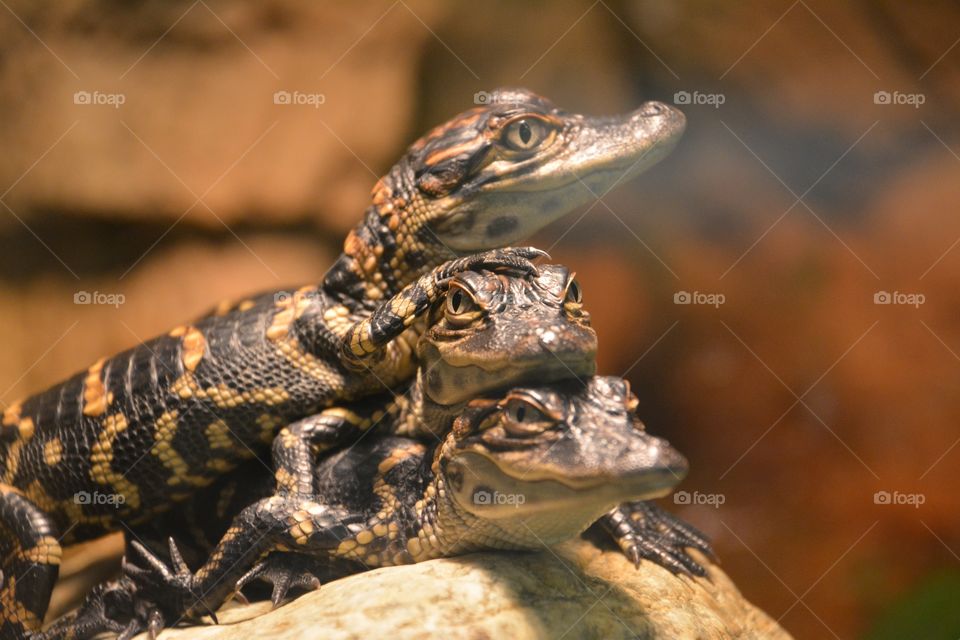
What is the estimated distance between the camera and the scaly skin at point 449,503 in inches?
69.6

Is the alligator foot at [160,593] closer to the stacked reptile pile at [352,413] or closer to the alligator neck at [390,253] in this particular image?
the stacked reptile pile at [352,413]

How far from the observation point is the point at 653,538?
8.18 feet

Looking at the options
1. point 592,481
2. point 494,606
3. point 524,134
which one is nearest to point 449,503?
point 494,606

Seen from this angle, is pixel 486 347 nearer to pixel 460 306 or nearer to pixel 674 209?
pixel 460 306

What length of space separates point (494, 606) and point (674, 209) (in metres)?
1.51

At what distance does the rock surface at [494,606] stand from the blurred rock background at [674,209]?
90cm

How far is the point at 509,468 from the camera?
1856mm

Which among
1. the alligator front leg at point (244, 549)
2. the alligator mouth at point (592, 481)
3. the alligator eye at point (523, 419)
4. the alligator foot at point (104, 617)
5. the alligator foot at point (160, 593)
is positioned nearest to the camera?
the alligator mouth at point (592, 481)

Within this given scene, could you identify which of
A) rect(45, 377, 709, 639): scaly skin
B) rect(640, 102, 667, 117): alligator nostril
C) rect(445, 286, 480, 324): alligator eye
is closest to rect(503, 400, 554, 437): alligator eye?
rect(45, 377, 709, 639): scaly skin

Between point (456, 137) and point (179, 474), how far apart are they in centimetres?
139

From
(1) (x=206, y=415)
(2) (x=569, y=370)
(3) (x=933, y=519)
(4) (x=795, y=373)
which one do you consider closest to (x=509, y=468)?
(2) (x=569, y=370)

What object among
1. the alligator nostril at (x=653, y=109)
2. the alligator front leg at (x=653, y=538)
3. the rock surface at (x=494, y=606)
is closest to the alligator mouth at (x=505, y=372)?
the rock surface at (x=494, y=606)

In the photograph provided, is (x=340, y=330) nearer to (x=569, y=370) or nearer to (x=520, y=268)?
(x=520, y=268)

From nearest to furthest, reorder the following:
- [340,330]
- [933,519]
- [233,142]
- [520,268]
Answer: [520,268], [340,330], [933,519], [233,142]
